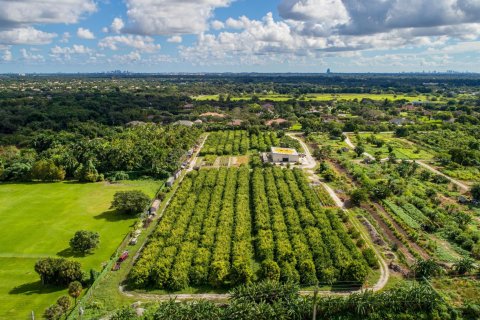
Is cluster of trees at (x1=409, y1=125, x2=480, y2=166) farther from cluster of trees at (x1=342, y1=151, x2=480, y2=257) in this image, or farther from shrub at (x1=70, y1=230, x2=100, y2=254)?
shrub at (x1=70, y1=230, x2=100, y2=254)

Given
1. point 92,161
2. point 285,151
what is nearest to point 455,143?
point 285,151

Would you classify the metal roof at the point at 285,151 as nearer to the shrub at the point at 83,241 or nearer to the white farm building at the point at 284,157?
the white farm building at the point at 284,157

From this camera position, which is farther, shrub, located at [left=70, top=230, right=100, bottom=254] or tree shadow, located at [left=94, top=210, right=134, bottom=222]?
tree shadow, located at [left=94, top=210, right=134, bottom=222]

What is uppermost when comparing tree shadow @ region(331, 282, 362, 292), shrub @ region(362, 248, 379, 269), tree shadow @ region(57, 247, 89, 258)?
shrub @ region(362, 248, 379, 269)

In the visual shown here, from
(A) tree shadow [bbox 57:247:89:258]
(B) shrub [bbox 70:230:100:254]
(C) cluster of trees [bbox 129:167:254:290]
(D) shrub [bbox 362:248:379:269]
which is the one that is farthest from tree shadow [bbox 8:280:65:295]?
(D) shrub [bbox 362:248:379:269]

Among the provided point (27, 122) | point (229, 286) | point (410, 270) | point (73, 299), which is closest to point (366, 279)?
point (410, 270)

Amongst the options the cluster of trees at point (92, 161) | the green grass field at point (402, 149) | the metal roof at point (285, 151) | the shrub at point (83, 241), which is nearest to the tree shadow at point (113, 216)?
the shrub at point (83, 241)

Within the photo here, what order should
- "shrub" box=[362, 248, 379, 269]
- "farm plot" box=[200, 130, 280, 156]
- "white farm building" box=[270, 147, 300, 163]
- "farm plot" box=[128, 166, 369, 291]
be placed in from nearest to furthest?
1. "farm plot" box=[128, 166, 369, 291]
2. "shrub" box=[362, 248, 379, 269]
3. "white farm building" box=[270, 147, 300, 163]
4. "farm plot" box=[200, 130, 280, 156]
